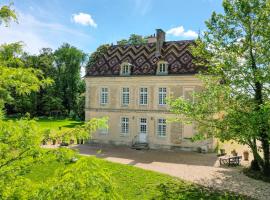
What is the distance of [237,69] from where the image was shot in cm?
1572

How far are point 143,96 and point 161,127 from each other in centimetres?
316

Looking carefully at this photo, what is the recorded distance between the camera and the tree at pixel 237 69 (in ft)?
49.4

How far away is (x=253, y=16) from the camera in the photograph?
1541 cm

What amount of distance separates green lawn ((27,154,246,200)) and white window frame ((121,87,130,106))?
996cm

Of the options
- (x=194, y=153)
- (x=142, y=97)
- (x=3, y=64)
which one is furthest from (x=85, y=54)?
(x=3, y=64)

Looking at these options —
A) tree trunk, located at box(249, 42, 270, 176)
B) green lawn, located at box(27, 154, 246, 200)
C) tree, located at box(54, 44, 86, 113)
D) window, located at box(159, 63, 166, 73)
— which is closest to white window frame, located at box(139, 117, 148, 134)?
window, located at box(159, 63, 166, 73)

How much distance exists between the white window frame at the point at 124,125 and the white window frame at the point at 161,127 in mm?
2959

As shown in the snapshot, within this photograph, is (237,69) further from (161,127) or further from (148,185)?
(161,127)

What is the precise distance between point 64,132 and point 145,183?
1040 cm

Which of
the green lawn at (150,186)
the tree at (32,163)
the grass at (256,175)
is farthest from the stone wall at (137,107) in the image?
the tree at (32,163)

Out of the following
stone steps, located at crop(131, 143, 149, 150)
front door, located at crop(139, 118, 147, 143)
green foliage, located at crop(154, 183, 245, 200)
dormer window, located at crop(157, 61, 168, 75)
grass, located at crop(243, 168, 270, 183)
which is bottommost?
green foliage, located at crop(154, 183, 245, 200)

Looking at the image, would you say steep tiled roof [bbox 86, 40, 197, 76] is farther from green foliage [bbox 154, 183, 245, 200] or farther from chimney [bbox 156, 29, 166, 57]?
green foliage [bbox 154, 183, 245, 200]

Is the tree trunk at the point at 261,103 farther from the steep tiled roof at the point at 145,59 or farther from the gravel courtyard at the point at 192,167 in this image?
the steep tiled roof at the point at 145,59

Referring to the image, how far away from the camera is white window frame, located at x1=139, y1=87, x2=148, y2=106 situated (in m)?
25.8
